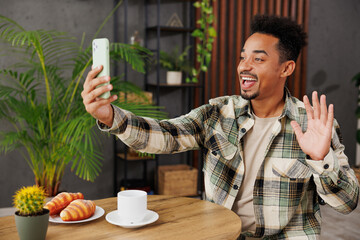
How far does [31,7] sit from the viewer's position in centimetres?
331

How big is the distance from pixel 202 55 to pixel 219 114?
6.89 feet

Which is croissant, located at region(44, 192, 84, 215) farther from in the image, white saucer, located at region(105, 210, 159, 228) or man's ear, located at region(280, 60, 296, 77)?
man's ear, located at region(280, 60, 296, 77)

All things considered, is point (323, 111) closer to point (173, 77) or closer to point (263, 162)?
point (263, 162)

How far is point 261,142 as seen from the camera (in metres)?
1.60

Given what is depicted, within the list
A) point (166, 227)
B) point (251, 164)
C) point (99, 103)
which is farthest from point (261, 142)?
point (99, 103)

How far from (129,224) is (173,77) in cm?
258

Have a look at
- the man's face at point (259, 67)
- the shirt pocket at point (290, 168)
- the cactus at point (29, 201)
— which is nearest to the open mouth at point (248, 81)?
the man's face at point (259, 67)

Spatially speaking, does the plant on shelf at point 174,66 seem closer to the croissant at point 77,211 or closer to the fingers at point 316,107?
the fingers at point 316,107

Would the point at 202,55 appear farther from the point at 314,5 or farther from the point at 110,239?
the point at 110,239

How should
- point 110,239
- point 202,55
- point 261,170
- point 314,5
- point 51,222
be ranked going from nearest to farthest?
point 110,239, point 51,222, point 261,170, point 202,55, point 314,5

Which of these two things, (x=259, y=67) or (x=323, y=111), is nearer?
(x=323, y=111)

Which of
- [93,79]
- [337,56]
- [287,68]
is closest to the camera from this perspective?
[93,79]

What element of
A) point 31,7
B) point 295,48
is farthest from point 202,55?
point 295,48

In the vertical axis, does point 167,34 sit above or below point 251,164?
above
